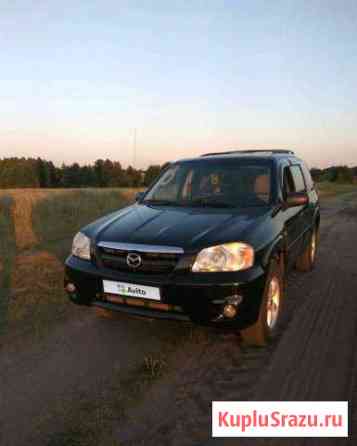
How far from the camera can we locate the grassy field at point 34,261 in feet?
12.6

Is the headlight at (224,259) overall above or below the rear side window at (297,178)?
below

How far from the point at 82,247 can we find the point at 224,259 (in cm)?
141

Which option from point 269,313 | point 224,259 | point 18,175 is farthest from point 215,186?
point 18,175

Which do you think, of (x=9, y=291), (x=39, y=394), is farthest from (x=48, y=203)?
(x=39, y=394)

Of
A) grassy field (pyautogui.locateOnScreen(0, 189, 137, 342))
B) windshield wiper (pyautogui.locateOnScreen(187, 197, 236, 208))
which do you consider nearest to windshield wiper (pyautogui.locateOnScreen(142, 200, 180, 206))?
windshield wiper (pyautogui.locateOnScreen(187, 197, 236, 208))

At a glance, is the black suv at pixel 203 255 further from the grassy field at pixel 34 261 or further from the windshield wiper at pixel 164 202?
the grassy field at pixel 34 261

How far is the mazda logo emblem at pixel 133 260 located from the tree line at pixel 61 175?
84.2 meters

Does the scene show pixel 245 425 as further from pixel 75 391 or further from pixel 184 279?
pixel 75 391

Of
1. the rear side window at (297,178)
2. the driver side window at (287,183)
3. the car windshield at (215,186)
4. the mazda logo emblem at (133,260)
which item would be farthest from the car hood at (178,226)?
the rear side window at (297,178)

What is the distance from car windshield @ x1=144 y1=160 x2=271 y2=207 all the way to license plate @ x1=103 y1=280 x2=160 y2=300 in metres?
1.32

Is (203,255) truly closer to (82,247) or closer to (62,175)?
(82,247)

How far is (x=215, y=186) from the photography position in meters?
4.05

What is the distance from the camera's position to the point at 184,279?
2.74 meters

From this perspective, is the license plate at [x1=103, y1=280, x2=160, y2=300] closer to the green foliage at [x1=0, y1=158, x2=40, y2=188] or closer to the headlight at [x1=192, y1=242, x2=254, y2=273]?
the headlight at [x1=192, y1=242, x2=254, y2=273]
